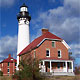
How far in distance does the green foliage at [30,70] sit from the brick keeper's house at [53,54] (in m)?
12.1

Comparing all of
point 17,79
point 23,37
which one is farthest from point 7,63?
point 17,79

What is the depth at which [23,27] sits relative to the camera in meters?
38.3

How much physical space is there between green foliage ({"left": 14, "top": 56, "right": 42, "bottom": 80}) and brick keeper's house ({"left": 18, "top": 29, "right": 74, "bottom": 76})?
39.8ft

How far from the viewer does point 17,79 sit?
49.6 feet

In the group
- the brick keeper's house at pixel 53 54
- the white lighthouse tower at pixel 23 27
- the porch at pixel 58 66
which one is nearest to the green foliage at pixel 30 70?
the brick keeper's house at pixel 53 54

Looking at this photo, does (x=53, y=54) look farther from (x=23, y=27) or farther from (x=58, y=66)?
(x=23, y=27)

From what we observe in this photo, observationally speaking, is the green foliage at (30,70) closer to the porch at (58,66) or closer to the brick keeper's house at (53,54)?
the brick keeper's house at (53,54)

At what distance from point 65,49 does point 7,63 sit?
2789cm

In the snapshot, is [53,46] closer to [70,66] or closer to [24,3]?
[70,66]

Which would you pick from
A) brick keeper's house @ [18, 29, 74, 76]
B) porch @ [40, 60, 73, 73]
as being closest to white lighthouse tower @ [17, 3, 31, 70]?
brick keeper's house @ [18, 29, 74, 76]

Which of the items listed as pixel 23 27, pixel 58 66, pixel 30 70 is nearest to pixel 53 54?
pixel 58 66

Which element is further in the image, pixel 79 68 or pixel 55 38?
pixel 79 68

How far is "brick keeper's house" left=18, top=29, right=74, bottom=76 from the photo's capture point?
27375mm

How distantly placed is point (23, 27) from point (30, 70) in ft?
82.8
